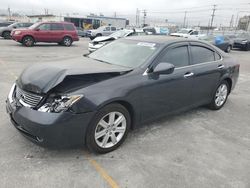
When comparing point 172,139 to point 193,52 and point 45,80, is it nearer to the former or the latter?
point 193,52

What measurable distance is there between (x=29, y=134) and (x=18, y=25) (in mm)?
21152

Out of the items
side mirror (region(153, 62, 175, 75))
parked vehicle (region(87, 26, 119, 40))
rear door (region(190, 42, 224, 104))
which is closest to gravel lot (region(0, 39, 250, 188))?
rear door (region(190, 42, 224, 104))

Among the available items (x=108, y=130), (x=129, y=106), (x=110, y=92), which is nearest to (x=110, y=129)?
(x=108, y=130)

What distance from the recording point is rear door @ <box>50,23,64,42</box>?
1682 cm

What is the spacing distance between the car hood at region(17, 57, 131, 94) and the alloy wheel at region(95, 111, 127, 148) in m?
0.54

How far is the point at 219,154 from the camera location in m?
3.44

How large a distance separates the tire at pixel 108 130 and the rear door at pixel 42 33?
14.7m

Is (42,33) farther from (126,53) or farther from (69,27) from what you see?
(126,53)

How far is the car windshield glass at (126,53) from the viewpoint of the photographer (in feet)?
12.3

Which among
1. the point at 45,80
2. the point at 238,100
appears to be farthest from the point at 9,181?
the point at 238,100

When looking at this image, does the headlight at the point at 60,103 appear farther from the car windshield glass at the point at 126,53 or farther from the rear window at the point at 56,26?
the rear window at the point at 56,26

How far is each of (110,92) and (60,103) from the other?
0.63 metres

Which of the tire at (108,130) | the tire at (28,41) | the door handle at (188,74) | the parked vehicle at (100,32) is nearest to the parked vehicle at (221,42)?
the parked vehicle at (100,32)

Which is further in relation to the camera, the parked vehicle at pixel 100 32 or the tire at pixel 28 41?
the parked vehicle at pixel 100 32
